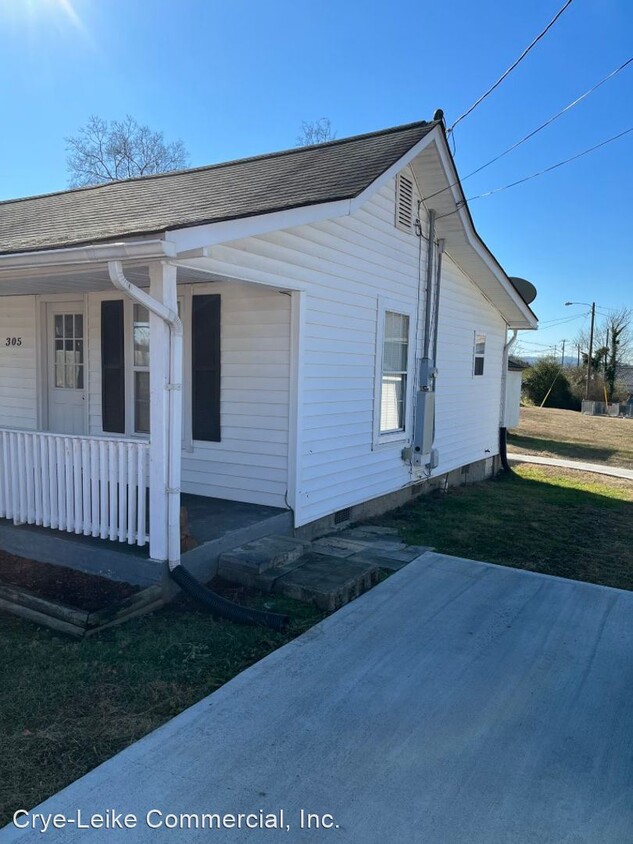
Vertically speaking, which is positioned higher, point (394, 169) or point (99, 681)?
point (394, 169)

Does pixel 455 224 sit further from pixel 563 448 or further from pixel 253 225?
pixel 563 448

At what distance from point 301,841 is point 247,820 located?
0.80 feet

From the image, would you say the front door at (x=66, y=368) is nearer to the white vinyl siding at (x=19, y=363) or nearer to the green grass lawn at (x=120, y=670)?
the white vinyl siding at (x=19, y=363)

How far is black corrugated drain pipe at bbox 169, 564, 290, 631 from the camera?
4.32 m

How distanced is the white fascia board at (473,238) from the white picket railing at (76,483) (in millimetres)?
5351

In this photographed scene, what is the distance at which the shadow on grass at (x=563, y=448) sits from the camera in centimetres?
1644

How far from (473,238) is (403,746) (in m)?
7.45

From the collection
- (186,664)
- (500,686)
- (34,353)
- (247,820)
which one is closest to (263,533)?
(186,664)

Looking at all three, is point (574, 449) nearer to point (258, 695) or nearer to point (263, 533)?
point (263, 533)

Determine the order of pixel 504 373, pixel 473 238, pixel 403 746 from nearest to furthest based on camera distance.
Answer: pixel 403 746, pixel 473 238, pixel 504 373

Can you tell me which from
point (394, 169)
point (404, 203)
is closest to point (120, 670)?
point (394, 169)

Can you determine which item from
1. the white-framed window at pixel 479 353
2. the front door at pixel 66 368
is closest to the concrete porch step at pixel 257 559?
the front door at pixel 66 368

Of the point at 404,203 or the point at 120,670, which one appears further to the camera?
the point at 404,203

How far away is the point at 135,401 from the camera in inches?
286
